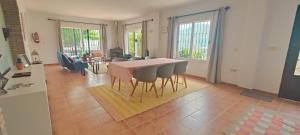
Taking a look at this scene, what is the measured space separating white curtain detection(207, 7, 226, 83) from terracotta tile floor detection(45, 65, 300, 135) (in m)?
0.88

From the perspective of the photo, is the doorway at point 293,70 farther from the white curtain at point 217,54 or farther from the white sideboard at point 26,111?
the white sideboard at point 26,111

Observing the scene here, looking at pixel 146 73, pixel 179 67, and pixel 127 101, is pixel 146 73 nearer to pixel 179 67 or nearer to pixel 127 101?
pixel 127 101

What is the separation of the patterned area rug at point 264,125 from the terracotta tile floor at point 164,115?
126 millimetres

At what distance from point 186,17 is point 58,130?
460 cm

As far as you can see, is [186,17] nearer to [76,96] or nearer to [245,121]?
[245,121]

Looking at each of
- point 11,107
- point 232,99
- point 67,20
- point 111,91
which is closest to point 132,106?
point 111,91

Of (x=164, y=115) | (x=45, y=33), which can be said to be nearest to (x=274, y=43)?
(x=164, y=115)

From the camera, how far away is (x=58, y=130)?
1857mm

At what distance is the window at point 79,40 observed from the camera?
7.11 metres

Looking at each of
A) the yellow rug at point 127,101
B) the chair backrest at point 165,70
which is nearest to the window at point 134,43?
the yellow rug at point 127,101

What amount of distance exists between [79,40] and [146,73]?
633 centimetres

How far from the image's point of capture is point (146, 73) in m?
2.73

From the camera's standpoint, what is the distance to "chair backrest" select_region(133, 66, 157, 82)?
2699 millimetres

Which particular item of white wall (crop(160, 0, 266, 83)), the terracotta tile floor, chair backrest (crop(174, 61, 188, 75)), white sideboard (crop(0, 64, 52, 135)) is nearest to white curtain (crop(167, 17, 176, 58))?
white wall (crop(160, 0, 266, 83))
